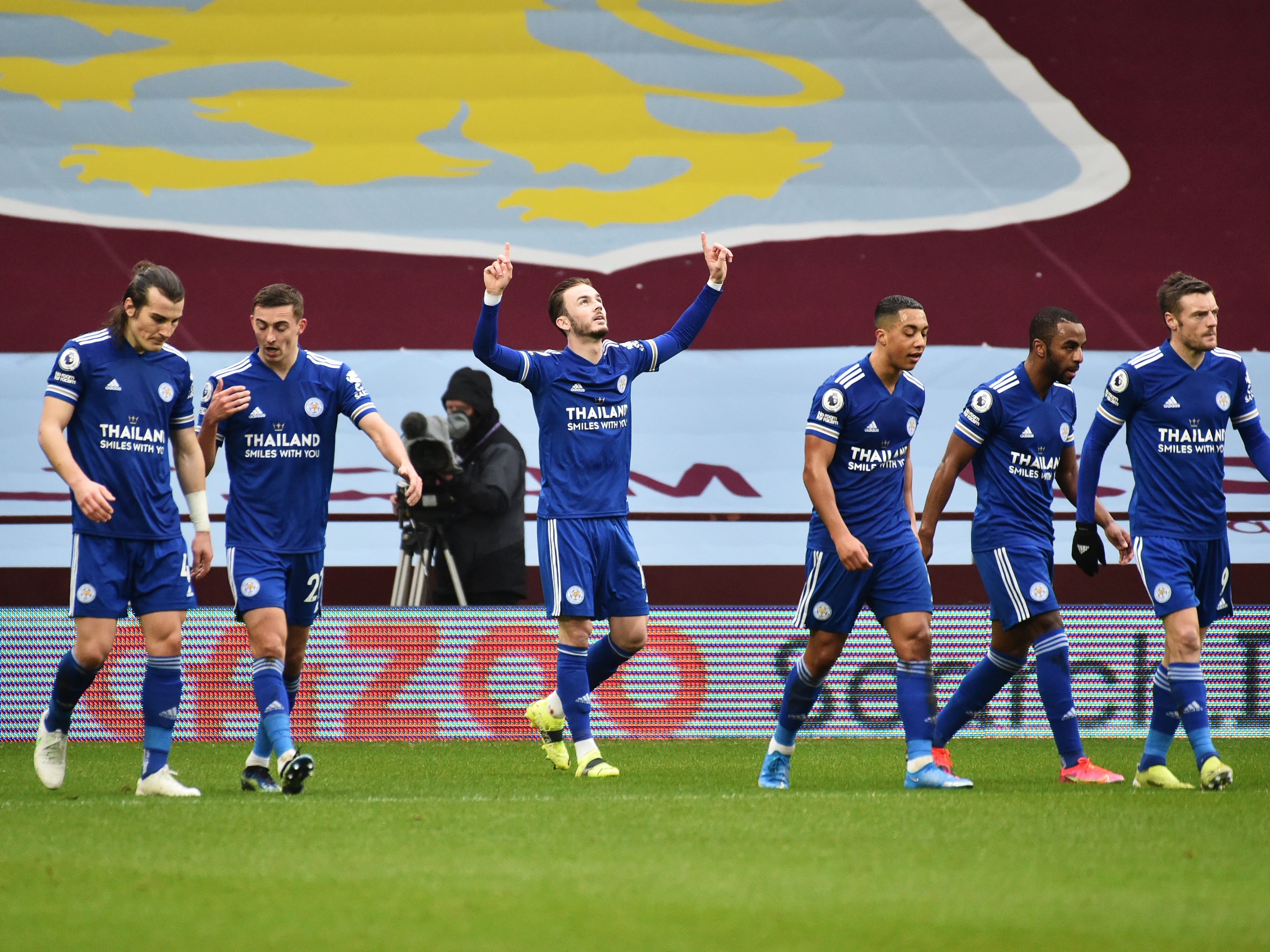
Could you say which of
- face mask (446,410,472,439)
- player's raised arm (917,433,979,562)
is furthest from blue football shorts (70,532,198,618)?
face mask (446,410,472,439)

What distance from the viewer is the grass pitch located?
349 cm

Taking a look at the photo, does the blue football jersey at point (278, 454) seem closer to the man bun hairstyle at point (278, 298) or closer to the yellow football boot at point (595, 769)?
the man bun hairstyle at point (278, 298)

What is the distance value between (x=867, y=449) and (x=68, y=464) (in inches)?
128

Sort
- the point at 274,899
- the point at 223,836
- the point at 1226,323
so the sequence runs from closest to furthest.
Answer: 1. the point at 274,899
2. the point at 223,836
3. the point at 1226,323

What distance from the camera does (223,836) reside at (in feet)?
15.9

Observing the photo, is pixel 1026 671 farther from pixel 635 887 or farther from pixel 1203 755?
pixel 635 887

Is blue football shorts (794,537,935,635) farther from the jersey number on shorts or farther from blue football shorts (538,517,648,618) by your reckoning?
the jersey number on shorts

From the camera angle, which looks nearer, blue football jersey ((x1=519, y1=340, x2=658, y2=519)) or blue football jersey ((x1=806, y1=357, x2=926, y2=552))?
blue football jersey ((x1=806, y1=357, x2=926, y2=552))

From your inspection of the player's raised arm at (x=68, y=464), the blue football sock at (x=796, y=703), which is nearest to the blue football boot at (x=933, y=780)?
the blue football sock at (x=796, y=703)

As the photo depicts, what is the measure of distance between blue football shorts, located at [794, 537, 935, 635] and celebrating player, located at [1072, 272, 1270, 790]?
739 millimetres

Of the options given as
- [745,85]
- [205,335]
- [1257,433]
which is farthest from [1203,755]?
[205,335]

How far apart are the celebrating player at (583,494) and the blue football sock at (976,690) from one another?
150cm

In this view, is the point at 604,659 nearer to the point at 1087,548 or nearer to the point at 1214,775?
the point at 1087,548

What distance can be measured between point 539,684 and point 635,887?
17.8 feet
